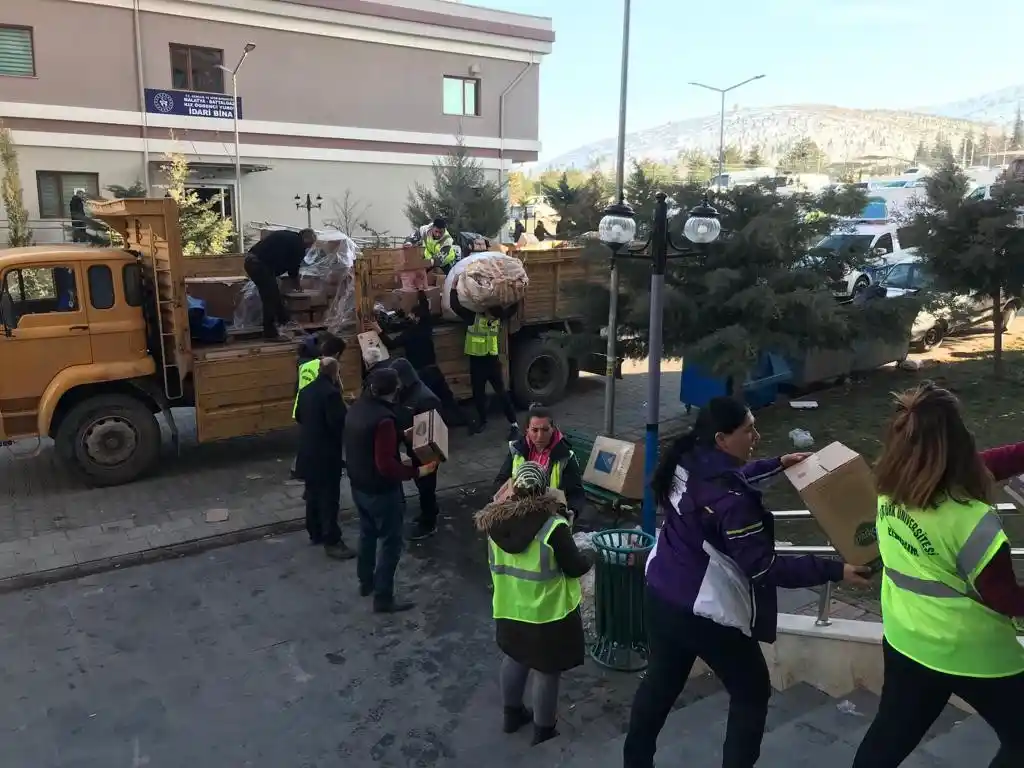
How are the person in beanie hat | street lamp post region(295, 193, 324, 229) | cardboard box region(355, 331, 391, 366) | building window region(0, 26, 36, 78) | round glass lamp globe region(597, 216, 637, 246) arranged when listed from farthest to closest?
street lamp post region(295, 193, 324, 229)
building window region(0, 26, 36, 78)
cardboard box region(355, 331, 391, 366)
round glass lamp globe region(597, 216, 637, 246)
the person in beanie hat

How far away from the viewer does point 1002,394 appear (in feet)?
34.6

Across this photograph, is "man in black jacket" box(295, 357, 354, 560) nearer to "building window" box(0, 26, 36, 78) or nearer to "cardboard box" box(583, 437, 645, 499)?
"cardboard box" box(583, 437, 645, 499)

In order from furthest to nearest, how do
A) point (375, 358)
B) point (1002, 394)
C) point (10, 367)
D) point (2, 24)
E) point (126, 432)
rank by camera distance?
point (2, 24), point (1002, 394), point (375, 358), point (126, 432), point (10, 367)

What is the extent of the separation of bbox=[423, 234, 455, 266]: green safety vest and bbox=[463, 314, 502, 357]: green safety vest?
42.1 inches

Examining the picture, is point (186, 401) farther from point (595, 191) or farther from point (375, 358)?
point (595, 191)

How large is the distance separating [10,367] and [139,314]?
1226 millimetres

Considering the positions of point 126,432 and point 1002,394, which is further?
point 1002,394

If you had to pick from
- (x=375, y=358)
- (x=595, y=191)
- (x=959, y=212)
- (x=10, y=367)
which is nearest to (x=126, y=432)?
(x=10, y=367)

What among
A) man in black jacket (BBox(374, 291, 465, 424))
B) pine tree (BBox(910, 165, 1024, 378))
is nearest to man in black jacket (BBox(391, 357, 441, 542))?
man in black jacket (BBox(374, 291, 465, 424))

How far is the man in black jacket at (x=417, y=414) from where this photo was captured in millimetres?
6388

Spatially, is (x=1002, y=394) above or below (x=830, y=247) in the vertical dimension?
below

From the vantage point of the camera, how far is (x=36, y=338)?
7.87 meters

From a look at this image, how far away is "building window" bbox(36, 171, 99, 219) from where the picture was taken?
2253 cm

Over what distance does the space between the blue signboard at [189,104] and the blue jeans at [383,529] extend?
838 inches
